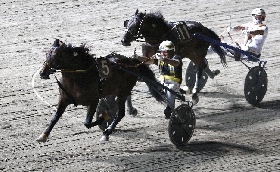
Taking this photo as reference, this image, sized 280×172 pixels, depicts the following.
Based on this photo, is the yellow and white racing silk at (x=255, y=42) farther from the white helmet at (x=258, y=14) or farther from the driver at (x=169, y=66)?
the driver at (x=169, y=66)

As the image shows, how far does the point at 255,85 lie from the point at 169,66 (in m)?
2.33

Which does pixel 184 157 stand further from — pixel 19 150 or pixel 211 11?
pixel 211 11

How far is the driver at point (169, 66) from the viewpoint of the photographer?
12.0 metres

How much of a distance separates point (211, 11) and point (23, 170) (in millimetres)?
10028

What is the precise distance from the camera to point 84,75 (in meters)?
11.2

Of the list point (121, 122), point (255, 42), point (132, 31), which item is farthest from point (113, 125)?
point (255, 42)

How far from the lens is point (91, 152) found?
1156 centimetres

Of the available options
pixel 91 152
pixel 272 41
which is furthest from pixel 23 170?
pixel 272 41

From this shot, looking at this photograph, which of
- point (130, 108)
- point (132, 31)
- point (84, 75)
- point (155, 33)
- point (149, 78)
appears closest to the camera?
point (84, 75)

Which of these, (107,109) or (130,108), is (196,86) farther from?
(107,109)

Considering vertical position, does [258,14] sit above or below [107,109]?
above

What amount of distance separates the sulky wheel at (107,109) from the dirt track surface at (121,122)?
0.25 metres

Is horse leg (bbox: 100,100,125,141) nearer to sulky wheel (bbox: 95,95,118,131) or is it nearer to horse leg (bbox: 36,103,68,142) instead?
sulky wheel (bbox: 95,95,118,131)

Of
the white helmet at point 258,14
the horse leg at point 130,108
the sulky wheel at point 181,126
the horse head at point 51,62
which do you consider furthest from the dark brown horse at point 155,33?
the horse head at point 51,62
